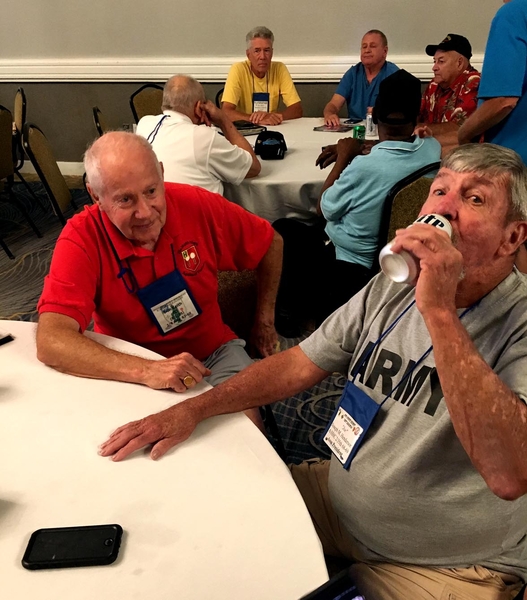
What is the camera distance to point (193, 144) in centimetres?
246

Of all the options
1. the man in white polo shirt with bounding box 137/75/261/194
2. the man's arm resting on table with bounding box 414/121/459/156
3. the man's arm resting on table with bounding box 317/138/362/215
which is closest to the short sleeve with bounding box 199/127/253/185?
the man in white polo shirt with bounding box 137/75/261/194

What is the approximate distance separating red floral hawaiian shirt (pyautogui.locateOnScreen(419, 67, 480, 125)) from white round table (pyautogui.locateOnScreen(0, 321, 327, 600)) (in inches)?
129

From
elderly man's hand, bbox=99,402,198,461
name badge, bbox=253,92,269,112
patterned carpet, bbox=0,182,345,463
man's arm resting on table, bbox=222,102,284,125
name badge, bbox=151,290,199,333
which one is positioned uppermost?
name badge, bbox=253,92,269,112

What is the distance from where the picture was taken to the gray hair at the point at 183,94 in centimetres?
264

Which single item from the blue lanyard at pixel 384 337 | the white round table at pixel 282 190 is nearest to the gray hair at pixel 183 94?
the white round table at pixel 282 190

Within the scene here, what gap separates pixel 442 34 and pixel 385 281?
458 cm

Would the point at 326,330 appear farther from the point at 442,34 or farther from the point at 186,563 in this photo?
the point at 442,34

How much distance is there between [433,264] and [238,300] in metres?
1.20

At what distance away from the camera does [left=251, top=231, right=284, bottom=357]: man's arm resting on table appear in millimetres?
1884

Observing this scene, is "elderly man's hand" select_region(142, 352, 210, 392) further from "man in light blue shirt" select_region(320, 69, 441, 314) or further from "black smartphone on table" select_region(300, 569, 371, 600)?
"man in light blue shirt" select_region(320, 69, 441, 314)

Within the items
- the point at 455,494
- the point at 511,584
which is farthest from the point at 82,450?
the point at 511,584

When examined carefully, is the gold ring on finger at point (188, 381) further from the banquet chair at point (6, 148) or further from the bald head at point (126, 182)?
the banquet chair at point (6, 148)

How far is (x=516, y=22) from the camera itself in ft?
Answer: 7.07

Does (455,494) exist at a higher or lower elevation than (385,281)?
lower
